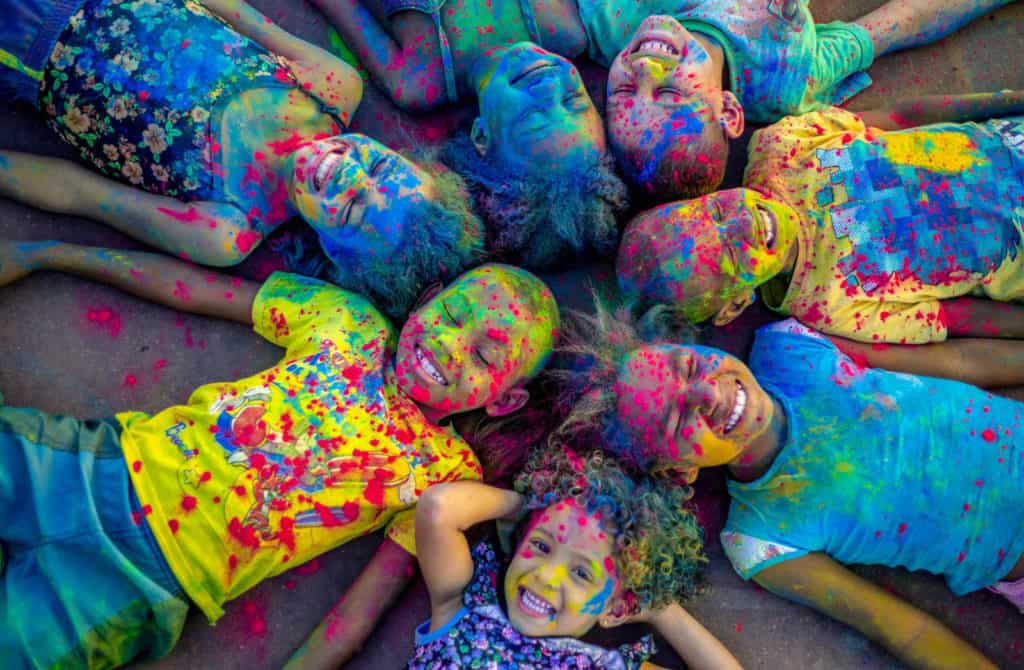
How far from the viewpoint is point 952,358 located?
93.5 inches

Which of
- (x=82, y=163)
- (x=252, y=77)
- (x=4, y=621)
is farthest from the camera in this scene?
(x=82, y=163)

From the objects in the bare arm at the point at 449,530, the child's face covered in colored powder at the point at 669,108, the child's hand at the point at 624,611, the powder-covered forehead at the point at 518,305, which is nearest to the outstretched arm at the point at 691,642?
the child's hand at the point at 624,611

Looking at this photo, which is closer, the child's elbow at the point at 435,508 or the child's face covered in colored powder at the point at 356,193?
the child's elbow at the point at 435,508

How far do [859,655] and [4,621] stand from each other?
2586mm

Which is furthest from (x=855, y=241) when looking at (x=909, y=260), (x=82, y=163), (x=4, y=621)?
(x=4, y=621)

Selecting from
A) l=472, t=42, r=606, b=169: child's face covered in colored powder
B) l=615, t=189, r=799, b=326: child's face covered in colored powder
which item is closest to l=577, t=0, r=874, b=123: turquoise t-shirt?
l=472, t=42, r=606, b=169: child's face covered in colored powder

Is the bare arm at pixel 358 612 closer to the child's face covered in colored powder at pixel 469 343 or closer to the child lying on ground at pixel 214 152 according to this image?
the child's face covered in colored powder at pixel 469 343

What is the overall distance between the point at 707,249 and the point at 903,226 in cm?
70

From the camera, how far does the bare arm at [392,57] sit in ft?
7.98

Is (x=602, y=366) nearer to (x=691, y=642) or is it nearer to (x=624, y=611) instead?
(x=624, y=611)

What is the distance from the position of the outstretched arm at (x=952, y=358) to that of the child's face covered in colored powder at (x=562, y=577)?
1.09 metres

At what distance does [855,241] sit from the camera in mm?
2303

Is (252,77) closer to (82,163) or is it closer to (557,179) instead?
(82,163)

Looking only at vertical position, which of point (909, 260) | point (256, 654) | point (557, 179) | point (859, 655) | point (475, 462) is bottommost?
point (859, 655)
